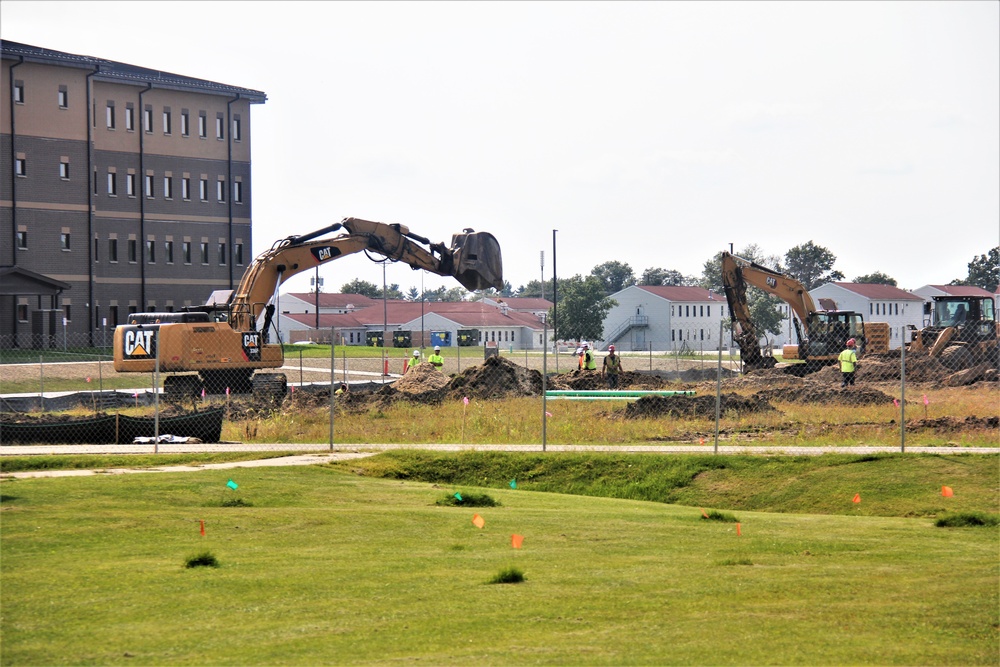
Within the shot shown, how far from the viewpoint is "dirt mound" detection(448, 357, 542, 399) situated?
3775 cm

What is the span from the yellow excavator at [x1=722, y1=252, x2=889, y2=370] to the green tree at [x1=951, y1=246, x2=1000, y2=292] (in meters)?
62.6

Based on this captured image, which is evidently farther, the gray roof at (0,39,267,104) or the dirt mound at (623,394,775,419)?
the gray roof at (0,39,267,104)

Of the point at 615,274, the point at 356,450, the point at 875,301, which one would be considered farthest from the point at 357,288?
the point at 356,450

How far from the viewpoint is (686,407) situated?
3061 cm

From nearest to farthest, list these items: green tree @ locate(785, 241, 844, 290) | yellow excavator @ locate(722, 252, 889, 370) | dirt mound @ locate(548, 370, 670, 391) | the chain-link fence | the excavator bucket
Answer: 1. the chain-link fence
2. the excavator bucket
3. dirt mound @ locate(548, 370, 670, 391)
4. yellow excavator @ locate(722, 252, 889, 370)
5. green tree @ locate(785, 241, 844, 290)

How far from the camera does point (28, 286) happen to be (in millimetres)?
61844

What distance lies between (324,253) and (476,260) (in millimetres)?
4899

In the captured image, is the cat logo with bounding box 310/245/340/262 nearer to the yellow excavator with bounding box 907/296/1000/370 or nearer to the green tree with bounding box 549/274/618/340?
the yellow excavator with bounding box 907/296/1000/370

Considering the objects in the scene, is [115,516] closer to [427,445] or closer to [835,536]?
[835,536]

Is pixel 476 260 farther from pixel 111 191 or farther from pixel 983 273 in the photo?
pixel 983 273

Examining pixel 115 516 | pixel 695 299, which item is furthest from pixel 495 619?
pixel 695 299

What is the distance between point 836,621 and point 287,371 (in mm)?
49335

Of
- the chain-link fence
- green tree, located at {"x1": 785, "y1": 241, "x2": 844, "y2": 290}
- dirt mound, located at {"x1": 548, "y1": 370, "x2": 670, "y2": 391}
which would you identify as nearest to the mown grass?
the chain-link fence

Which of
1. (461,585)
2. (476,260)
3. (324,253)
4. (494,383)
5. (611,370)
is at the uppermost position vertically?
(324,253)
